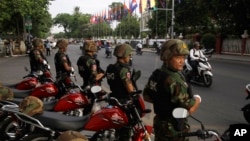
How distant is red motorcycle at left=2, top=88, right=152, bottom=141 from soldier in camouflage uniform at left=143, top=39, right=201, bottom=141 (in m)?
0.63

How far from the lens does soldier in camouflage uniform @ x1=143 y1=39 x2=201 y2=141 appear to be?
10.5 ft

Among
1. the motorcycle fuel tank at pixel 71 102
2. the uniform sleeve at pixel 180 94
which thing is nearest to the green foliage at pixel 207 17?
the motorcycle fuel tank at pixel 71 102

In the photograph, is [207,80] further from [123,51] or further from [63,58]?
[123,51]

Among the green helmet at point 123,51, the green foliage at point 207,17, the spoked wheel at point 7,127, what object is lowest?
the spoked wheel at point 7,127

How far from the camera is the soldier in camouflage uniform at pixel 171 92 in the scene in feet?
10.5

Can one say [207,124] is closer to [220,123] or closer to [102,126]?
[220,123]

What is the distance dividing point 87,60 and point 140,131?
8.05ft

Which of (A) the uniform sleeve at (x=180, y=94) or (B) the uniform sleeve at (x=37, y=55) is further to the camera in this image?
(B) the uniform sleeve at (x=37, y=55)

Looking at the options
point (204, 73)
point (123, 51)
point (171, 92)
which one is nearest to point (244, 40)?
point (204, 73)

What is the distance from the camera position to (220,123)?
276 inches

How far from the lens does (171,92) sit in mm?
3225

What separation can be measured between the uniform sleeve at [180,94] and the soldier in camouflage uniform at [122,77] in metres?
1.31

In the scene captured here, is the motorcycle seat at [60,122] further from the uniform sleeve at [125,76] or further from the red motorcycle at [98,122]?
the uniform sleeve at [125,76]

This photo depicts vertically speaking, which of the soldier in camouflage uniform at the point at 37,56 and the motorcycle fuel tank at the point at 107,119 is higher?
the soldier in camouflage uniform at the point at 37,56
